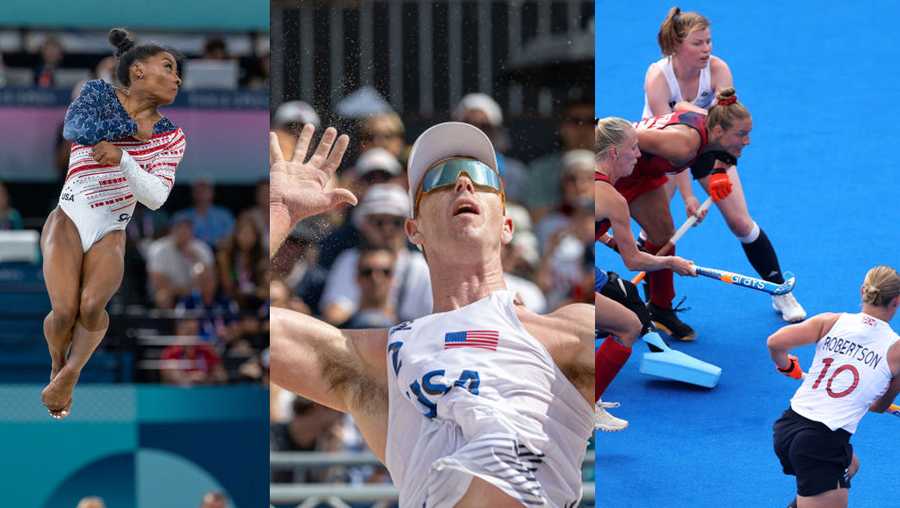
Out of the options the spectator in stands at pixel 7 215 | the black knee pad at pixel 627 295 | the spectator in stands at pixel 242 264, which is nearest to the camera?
the black knee pad at pixel 627 295

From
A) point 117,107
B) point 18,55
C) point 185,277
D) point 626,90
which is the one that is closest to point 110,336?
point 185,277

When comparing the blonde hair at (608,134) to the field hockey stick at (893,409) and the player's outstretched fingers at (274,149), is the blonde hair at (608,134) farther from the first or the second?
the player's outstretched fingers at (274,149)

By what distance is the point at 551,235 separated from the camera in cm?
490

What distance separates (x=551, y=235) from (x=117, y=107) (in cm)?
145

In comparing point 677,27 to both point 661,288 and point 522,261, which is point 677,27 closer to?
point 661,288

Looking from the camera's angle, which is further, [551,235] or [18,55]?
[18,55]

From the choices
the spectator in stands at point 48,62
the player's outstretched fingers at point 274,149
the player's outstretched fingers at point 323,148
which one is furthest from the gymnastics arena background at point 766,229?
the spectator in stands at point 48,62

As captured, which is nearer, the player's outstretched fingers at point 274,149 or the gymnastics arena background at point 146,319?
the player's outstretched fingers at point 274,149

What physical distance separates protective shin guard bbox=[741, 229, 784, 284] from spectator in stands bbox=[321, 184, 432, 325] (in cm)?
166

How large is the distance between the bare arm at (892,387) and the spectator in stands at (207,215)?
4.91 metres

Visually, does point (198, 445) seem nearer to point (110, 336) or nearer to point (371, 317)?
point (110, 336)

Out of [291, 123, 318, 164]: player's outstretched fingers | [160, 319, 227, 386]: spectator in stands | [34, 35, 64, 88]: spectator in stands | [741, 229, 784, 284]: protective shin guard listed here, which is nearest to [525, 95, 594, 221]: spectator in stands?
[291, 123, 318, 164]: player's outstretched fingers

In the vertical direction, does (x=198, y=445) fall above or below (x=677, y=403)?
below

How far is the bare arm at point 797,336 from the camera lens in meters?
5.47
